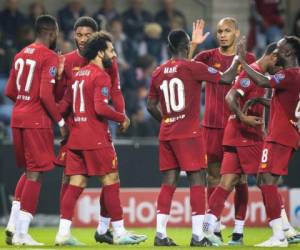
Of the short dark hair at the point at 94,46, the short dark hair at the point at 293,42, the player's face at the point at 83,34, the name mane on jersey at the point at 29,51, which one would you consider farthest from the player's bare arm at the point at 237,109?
the name mane on jersey at the point at 29,51

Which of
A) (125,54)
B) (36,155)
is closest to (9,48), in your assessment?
(125,54)

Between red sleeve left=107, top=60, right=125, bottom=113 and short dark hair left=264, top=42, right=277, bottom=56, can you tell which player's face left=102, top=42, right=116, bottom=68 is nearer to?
red sleeve left=107, top=60, right=125, bottom=113

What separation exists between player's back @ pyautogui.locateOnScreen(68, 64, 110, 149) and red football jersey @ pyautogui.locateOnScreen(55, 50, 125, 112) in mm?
399

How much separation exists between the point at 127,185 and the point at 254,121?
16.5 ft

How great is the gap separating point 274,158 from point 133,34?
9.25 metres

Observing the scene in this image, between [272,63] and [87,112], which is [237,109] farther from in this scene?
[87,112]

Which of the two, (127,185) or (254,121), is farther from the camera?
(127,185)

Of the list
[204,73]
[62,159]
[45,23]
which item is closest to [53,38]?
[45,23]

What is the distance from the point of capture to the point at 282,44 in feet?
41.4

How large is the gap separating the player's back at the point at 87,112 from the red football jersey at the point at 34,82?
31cm

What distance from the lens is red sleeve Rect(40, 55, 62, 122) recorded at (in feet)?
42.1

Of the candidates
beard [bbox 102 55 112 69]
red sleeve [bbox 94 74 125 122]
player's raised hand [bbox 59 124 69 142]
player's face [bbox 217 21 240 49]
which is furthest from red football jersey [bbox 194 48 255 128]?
player's raised hand [bbox 59 124 69 142]

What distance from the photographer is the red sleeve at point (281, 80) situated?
12484mm

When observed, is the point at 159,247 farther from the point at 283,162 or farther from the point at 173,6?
the point at 173,6
